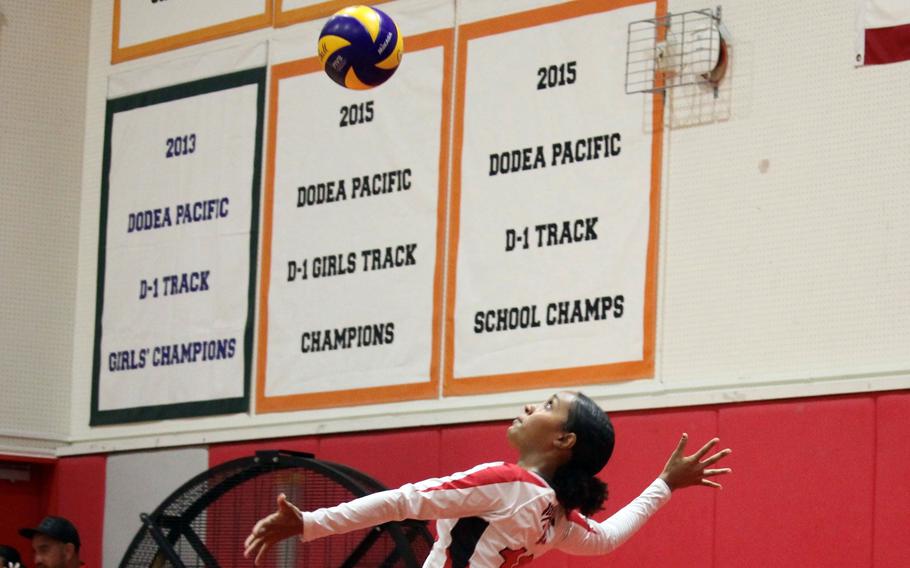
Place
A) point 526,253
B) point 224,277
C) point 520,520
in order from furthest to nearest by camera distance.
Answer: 1. point 224,277
2. point 526,253
3. point 520,520

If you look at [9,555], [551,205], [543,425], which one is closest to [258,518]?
[9,555]

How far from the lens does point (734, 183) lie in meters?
6.77

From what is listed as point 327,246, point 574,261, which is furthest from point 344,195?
point 574,261

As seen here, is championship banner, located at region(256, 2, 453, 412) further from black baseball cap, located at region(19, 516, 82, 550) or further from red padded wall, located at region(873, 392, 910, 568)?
red padded wall, located at region(873, 392, 910, 568)

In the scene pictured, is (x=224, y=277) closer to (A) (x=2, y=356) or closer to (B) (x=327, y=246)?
(B) (x=327, y=246)

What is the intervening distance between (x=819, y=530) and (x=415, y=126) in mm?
3027

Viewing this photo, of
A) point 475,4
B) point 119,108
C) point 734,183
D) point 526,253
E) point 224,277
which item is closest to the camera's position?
point 734,183

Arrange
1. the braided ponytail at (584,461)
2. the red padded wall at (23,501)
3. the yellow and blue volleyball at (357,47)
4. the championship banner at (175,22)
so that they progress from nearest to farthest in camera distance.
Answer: the braided ponytail at (584,461), the yellow and blue volleyball at (357,47), the championship banner at (175,22), the red padded wall at (23,501)

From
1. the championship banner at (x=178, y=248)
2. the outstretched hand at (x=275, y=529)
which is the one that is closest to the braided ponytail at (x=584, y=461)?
the outstretched hand at (x=275, y=529)

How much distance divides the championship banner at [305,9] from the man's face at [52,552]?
3.09 m

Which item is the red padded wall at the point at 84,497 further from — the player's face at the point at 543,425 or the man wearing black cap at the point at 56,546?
the player's face at the point at 543,425

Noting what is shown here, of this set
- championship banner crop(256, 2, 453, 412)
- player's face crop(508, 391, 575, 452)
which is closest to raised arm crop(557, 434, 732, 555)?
player's face crop(508, 391, 575, 452)

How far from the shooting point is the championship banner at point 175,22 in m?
8.89

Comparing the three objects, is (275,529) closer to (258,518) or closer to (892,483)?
(892,483)
